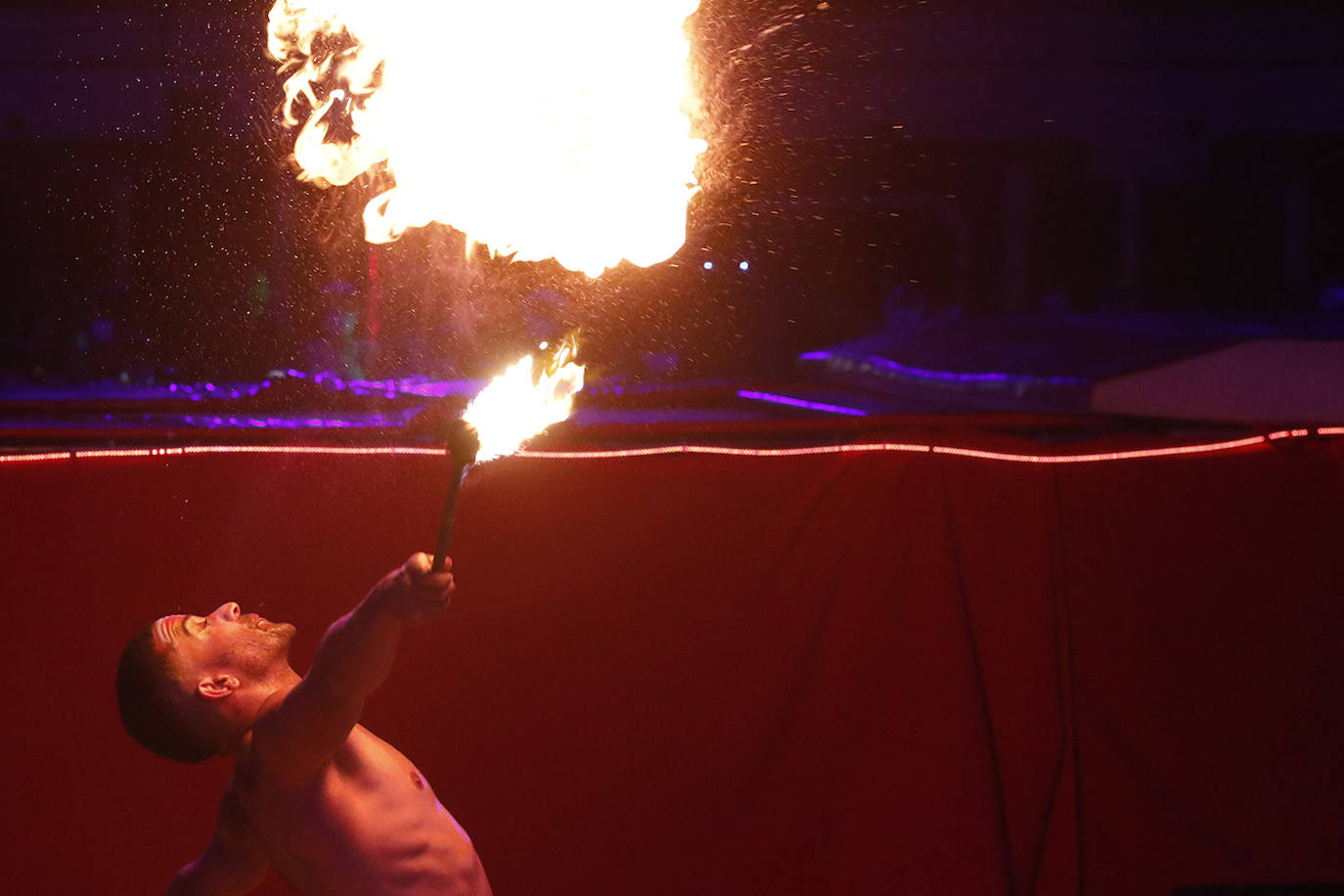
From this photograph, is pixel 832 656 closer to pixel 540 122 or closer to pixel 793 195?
pixel 540 122

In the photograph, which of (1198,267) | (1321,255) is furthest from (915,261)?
(1321,255)

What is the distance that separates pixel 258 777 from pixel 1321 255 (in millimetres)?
9743

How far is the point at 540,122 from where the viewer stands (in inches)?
169

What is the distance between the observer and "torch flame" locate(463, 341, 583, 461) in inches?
92.4

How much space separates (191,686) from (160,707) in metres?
0.07

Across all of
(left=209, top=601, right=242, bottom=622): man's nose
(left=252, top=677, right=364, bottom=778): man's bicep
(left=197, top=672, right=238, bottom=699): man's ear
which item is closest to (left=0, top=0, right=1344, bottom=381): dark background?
(left=209, top=601, right=242, bottom=622): man's nose

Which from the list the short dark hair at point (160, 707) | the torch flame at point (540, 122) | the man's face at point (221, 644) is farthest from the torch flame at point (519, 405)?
the torch flame at point (540, 122)

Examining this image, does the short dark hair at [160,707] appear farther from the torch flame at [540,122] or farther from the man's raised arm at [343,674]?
the torch flame at [540,122]

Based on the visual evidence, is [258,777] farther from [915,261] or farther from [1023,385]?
[915,261]

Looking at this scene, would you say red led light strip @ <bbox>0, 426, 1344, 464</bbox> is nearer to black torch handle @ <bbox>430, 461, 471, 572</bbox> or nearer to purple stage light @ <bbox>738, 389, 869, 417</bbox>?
purple stage light @ <bbox>738, 389, 869, 417</bbox>

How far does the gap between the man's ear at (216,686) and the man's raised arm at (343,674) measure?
0.46 ft

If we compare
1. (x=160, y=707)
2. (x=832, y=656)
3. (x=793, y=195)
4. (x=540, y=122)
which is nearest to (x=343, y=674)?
(x=160, y=707)

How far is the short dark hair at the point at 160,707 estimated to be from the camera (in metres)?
2.60

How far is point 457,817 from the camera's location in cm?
418
